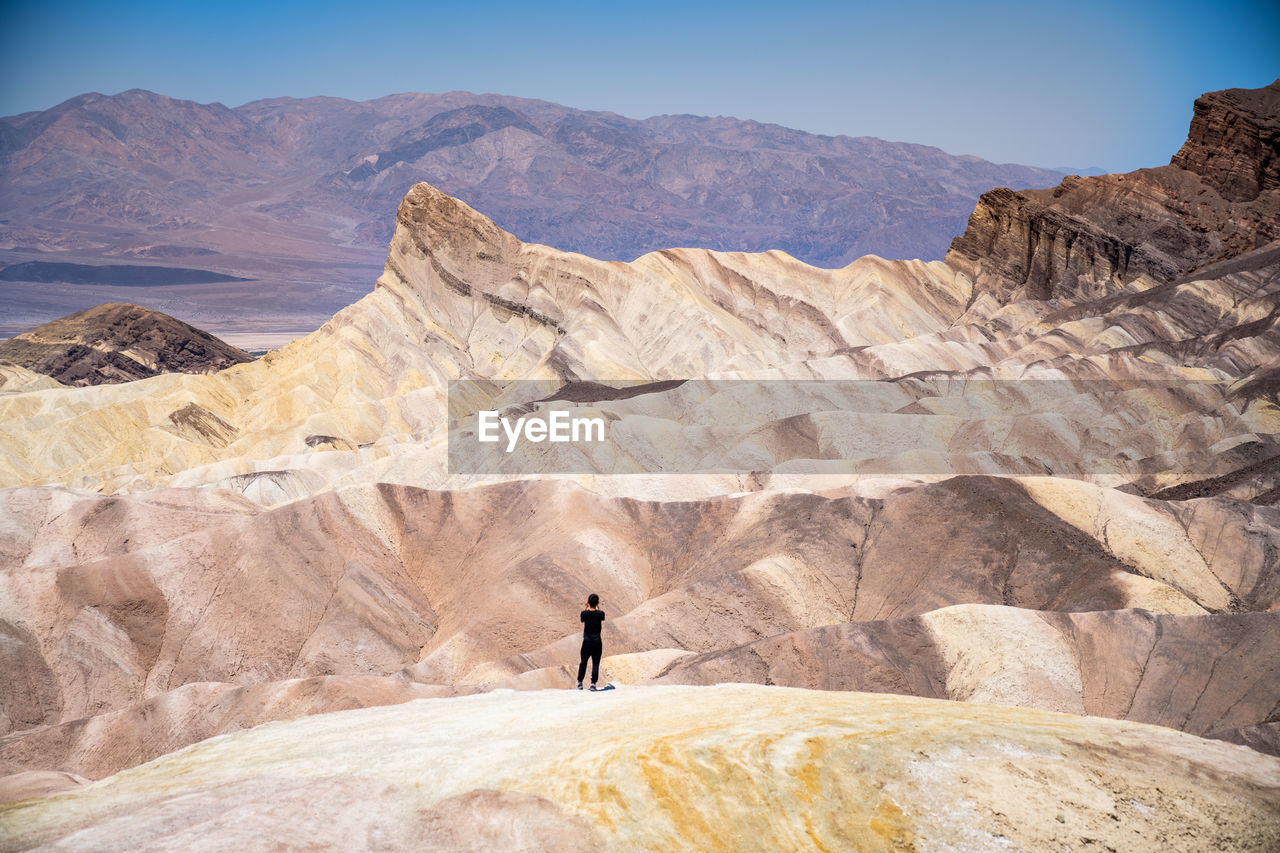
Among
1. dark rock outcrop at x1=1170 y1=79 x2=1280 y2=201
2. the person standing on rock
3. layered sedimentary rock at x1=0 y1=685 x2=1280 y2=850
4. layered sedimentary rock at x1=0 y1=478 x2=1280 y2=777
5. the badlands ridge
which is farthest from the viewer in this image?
dark rock outcrop at x1=1170 y1=79 x2=1280 y2=201

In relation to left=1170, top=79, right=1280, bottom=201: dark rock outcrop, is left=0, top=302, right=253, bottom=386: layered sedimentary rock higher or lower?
lower

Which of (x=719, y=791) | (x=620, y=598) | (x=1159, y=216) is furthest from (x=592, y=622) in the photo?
(x=1159, y=216)

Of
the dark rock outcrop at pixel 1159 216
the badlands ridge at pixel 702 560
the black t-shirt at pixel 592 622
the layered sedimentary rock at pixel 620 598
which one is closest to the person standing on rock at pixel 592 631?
the black t-shirt at pixel 592 622

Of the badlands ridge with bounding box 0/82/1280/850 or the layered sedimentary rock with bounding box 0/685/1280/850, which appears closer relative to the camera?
the layered sedimentary rock with bounding box 0/685/1280/850

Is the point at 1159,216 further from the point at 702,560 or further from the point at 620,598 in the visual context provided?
the point at 620,598

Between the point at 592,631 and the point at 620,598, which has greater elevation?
the point at 592,631

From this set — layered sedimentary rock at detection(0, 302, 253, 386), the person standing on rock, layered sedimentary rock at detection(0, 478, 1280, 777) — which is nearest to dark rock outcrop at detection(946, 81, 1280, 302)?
layered sedimentary rock at detection(0, 478, 1280, 777)

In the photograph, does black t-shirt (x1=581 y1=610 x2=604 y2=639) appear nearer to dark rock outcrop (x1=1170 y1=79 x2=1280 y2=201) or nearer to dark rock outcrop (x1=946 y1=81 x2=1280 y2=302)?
dark rock outcrop (x1=946 y1=81 x2=1280 y2=302)
